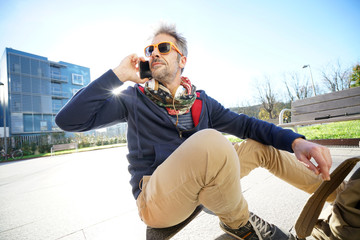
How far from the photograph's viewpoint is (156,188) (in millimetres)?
995

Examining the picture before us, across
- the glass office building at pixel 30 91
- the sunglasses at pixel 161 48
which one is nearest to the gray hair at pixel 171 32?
the sunglasses at pixel 161 48

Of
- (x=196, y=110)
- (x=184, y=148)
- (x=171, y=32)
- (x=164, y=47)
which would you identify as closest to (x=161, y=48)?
(x=164, y=47)

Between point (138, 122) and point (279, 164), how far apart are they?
1207mm

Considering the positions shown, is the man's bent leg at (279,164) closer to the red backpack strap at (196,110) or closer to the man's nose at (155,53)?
the red backpack strap at (196,110)

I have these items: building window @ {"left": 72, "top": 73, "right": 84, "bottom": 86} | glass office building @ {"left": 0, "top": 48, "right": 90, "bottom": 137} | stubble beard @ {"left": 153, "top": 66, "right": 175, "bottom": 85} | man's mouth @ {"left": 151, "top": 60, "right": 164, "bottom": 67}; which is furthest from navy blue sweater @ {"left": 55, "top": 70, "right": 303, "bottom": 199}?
building window @ {"left": 72, "top": 73, "right": 84, "bottom": 86}

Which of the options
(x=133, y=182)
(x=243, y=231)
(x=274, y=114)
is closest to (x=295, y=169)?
(x=243, y=231)

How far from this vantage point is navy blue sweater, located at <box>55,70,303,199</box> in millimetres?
1324

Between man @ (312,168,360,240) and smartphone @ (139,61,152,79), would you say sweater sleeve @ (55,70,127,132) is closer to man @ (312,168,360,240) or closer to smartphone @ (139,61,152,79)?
smartphone @ (139,61,152,79)

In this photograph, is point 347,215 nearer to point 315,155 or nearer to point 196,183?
point 315,155

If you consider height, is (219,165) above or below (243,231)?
above

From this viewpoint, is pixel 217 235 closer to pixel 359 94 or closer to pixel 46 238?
pixel 46 238

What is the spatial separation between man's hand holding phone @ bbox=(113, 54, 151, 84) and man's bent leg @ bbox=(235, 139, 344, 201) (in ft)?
3.48

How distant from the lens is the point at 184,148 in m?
0.92

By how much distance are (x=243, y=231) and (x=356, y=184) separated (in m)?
0.72
